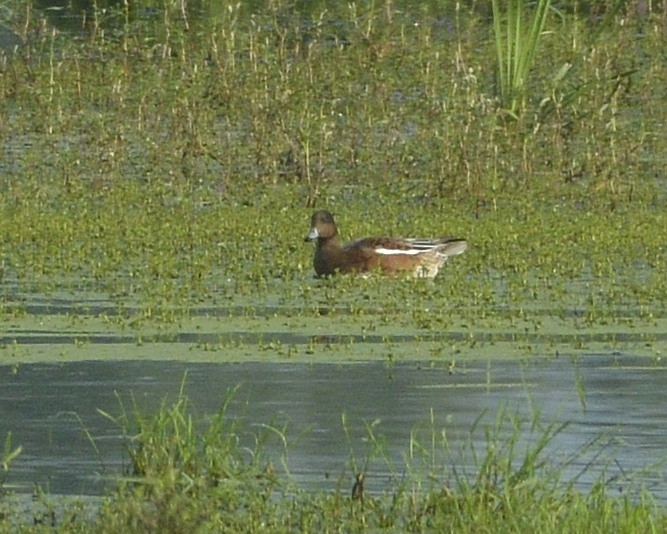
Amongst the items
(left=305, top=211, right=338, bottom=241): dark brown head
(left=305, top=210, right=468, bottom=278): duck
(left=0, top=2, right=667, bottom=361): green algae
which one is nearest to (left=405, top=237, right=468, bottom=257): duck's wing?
(left=305, top=210, right=468, bottom=278): duck

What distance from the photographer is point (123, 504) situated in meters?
6.29

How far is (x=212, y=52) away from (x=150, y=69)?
0.53m

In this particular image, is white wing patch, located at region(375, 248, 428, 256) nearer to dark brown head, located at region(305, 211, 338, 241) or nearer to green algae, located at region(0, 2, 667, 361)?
green algae, located at region(0, 2, 667, 361)

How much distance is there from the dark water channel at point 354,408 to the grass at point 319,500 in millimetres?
136

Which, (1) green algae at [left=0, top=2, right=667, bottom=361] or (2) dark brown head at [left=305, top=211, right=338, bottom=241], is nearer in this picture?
(1) green algae at [left=0, top=2, right=667, bottom=361]

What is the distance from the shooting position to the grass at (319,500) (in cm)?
625

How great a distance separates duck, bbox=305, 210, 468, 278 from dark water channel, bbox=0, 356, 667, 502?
2.53m

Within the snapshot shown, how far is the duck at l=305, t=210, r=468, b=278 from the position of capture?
12.3 m

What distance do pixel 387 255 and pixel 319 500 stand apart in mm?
5649

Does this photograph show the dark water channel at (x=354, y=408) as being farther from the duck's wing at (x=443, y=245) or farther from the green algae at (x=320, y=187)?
the duck's wing at (x=443, y=245)

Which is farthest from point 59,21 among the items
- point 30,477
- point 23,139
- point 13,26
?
point 30,477

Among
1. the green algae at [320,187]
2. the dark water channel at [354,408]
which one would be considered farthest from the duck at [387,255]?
the dark water channel at [354,408]

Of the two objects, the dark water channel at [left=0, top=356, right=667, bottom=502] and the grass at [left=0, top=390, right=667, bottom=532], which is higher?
the grass at [left=0, top=390, right=667, bottom=532]

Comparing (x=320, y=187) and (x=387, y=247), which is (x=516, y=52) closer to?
(x=320, y=187)
